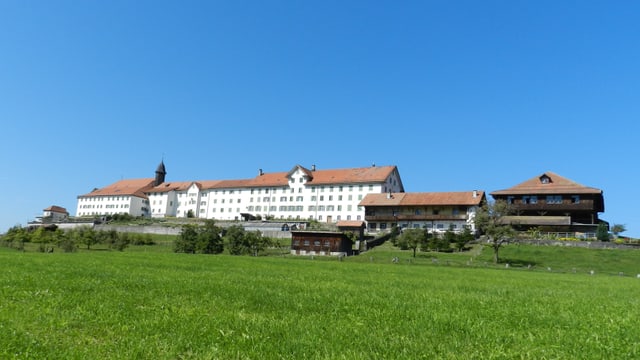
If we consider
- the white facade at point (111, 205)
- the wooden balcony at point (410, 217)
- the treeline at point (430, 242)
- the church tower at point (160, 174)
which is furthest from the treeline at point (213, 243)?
the church tower at point (160, 174)

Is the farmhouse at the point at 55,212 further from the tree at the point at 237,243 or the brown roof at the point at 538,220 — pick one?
the brown roof at the point at 538,220

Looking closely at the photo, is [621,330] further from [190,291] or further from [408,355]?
[190,291]

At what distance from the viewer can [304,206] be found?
116m

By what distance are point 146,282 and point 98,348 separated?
7942 mm

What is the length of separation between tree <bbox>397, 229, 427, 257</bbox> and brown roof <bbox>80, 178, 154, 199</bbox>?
105 m

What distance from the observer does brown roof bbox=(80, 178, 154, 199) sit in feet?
474

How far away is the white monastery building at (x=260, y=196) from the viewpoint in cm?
10975

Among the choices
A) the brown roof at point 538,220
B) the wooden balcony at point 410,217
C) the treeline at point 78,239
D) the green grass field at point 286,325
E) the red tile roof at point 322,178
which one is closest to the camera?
the green grass field at point 286,325

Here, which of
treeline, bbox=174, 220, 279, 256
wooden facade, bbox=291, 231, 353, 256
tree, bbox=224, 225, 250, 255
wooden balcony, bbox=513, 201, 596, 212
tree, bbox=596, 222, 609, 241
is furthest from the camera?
wooden balcony, bbox=513, 201, 596, 212

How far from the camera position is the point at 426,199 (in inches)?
3568

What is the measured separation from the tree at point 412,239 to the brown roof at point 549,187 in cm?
2991

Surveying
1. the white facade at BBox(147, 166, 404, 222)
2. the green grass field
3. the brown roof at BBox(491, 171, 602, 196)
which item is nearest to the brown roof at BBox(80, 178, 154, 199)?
the white facade at BBox(147, 166, 404, 222)

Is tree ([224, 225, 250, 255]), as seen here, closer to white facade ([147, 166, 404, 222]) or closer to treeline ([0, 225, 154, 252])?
treeline ([0, 225, 154, 252])

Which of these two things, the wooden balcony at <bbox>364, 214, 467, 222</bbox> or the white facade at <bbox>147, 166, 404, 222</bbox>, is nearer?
the wooden balcony at <bbox>364, 214, 467, 222</bbox>
